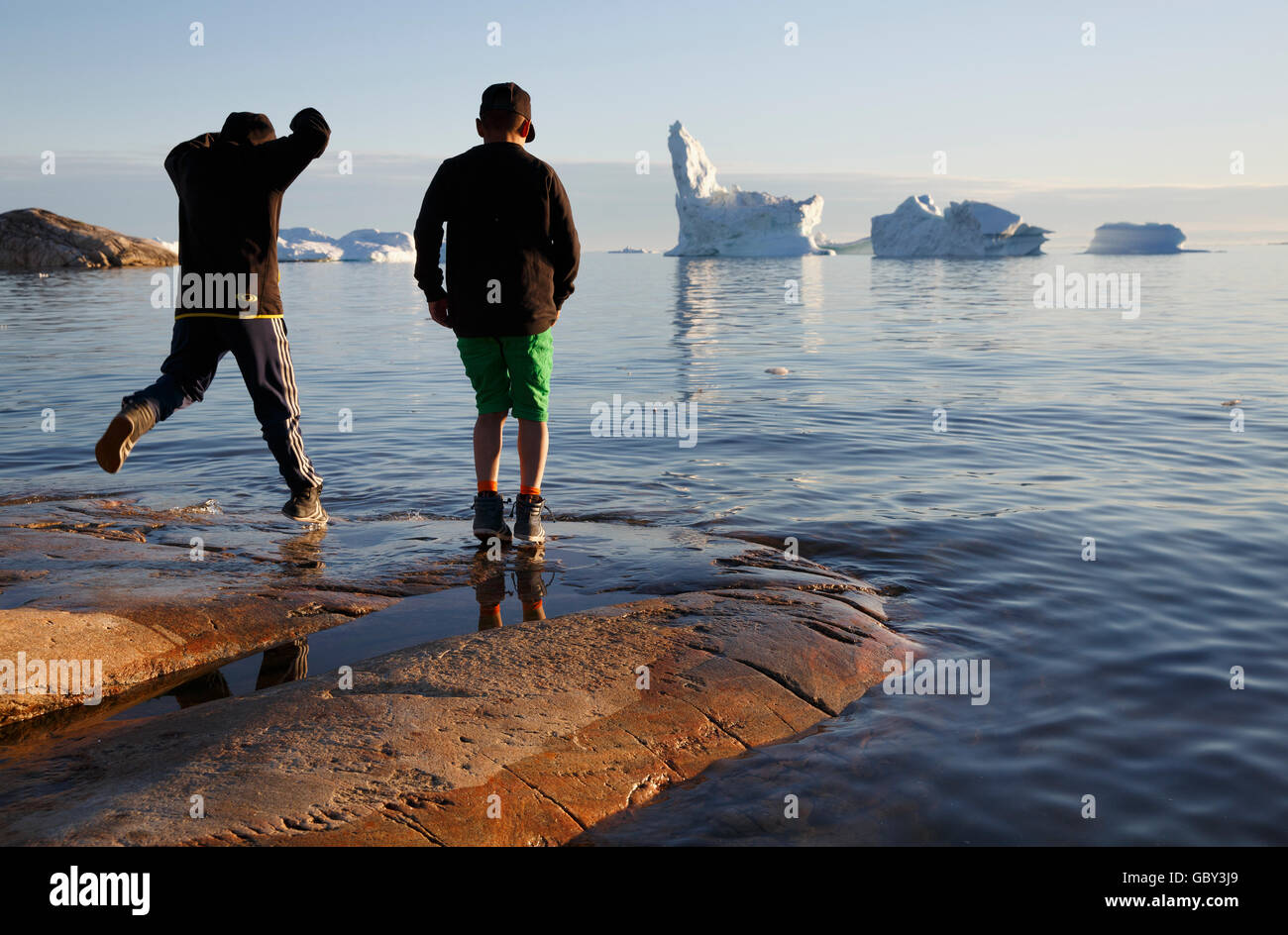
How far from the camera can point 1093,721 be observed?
10.1ft

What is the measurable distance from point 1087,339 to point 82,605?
1632cm

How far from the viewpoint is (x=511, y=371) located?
4594mm

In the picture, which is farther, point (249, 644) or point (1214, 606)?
point (1214, 606)

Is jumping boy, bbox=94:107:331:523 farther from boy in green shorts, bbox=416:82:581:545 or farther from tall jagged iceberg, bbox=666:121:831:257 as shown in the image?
tall jagged iceberg, bbox=666:121:831:257

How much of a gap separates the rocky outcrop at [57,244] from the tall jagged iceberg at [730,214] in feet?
171

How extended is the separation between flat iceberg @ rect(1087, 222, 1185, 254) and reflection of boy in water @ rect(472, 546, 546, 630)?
113m

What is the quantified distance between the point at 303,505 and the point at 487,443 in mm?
1066

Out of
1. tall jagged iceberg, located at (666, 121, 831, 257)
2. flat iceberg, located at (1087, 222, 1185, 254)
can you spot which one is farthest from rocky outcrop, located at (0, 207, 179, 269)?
flat iceberg, located at (1087, 222, 1185, 254)

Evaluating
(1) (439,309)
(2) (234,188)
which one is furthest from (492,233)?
(2) (234,188)

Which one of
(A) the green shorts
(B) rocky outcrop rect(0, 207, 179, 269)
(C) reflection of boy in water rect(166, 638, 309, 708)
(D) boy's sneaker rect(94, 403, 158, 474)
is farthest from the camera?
(B) rocky outcrop rect(0, 207, 179, 269)

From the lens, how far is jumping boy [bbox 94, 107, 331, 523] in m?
4.41

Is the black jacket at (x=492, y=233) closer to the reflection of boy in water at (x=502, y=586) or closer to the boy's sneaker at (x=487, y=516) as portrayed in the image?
the boy's sneaker at (x=487, y=516)
